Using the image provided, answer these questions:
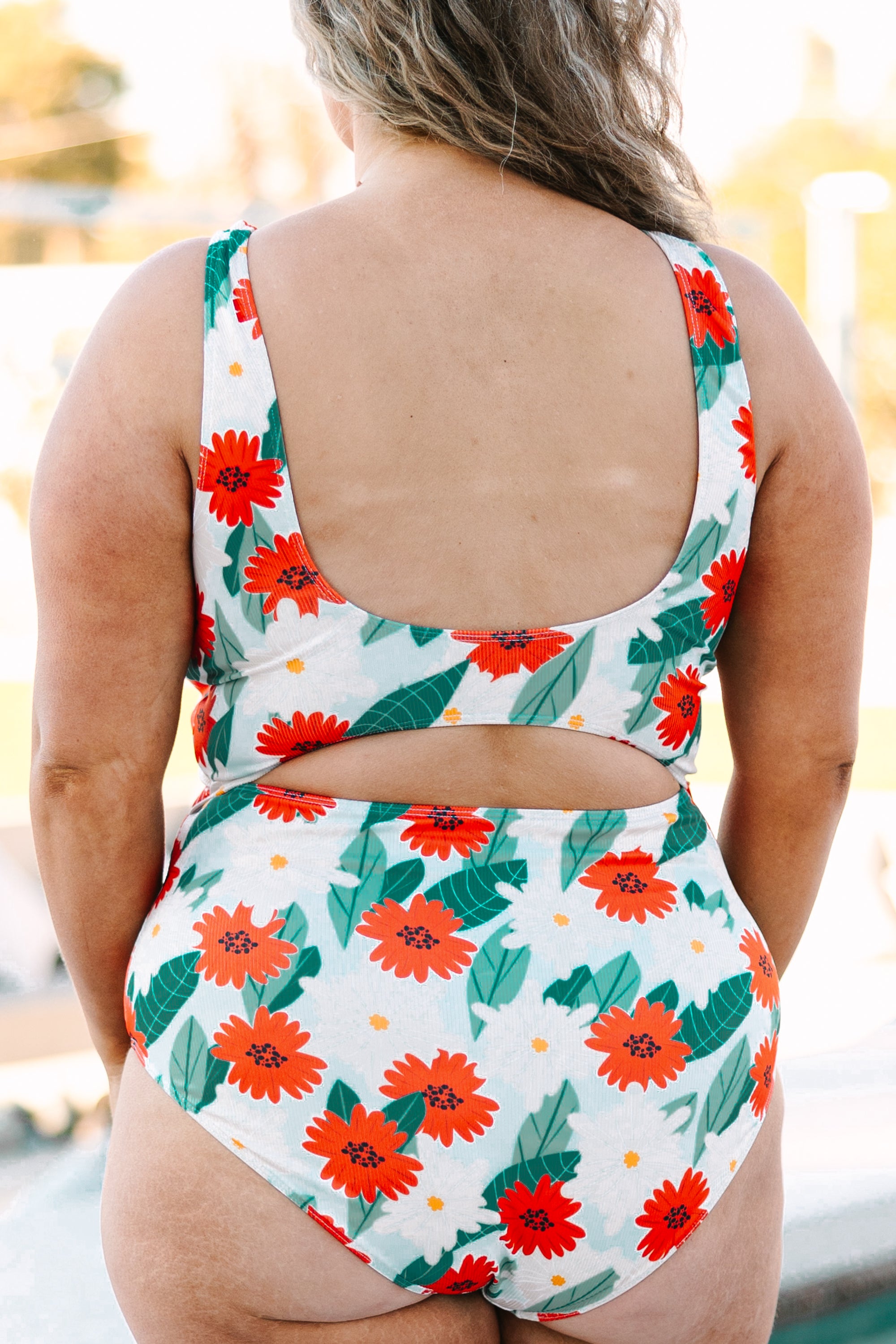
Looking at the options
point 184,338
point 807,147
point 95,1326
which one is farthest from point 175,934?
point 807,147

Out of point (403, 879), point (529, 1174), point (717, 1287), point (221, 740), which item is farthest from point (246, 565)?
point (717, 1287)

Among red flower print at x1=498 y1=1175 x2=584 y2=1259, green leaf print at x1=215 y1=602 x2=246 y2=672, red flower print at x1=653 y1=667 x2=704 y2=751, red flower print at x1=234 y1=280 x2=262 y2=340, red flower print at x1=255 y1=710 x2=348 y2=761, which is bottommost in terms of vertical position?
red flower print at x1=498 y1=1175 x2=584 y2=1259

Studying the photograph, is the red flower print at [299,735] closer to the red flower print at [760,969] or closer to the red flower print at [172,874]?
the red flower print at [172,874]

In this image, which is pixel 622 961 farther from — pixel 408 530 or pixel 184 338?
pixel 184 338

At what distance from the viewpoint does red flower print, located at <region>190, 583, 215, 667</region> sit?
94 centimetres

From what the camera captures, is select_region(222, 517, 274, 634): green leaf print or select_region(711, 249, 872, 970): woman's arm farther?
select_region(711, 249, 872, 970): woman's arm

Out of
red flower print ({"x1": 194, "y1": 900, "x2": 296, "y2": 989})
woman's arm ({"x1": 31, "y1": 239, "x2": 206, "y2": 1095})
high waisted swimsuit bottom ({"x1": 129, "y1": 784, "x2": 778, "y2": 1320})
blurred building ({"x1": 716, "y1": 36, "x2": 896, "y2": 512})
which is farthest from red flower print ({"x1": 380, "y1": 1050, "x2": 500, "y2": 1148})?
blurred building ({"x1": 716, "y1": 36, "x2": 896, "y2": 512})

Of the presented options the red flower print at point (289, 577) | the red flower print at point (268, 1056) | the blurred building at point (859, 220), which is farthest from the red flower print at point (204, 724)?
the blurred building at point (859, 220)

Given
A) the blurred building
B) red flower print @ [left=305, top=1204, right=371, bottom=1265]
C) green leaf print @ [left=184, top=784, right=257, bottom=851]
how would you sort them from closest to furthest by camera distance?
red flower print @ [left=305, top=1204, right=371, bottom=1265], green leaf print @ [left=184, top=784, right=257, bottom=851], the blurred building

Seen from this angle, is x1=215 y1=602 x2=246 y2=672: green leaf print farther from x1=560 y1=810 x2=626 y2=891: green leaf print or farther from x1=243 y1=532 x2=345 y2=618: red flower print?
x1=560 y1=810 x2=626 y2=891: green leaf print

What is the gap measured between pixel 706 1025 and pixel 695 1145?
0.08 meters

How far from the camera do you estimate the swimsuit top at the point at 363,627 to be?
0.89m

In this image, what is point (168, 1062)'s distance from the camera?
873 mm

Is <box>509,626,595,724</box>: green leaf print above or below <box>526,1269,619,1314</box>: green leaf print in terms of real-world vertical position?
above
